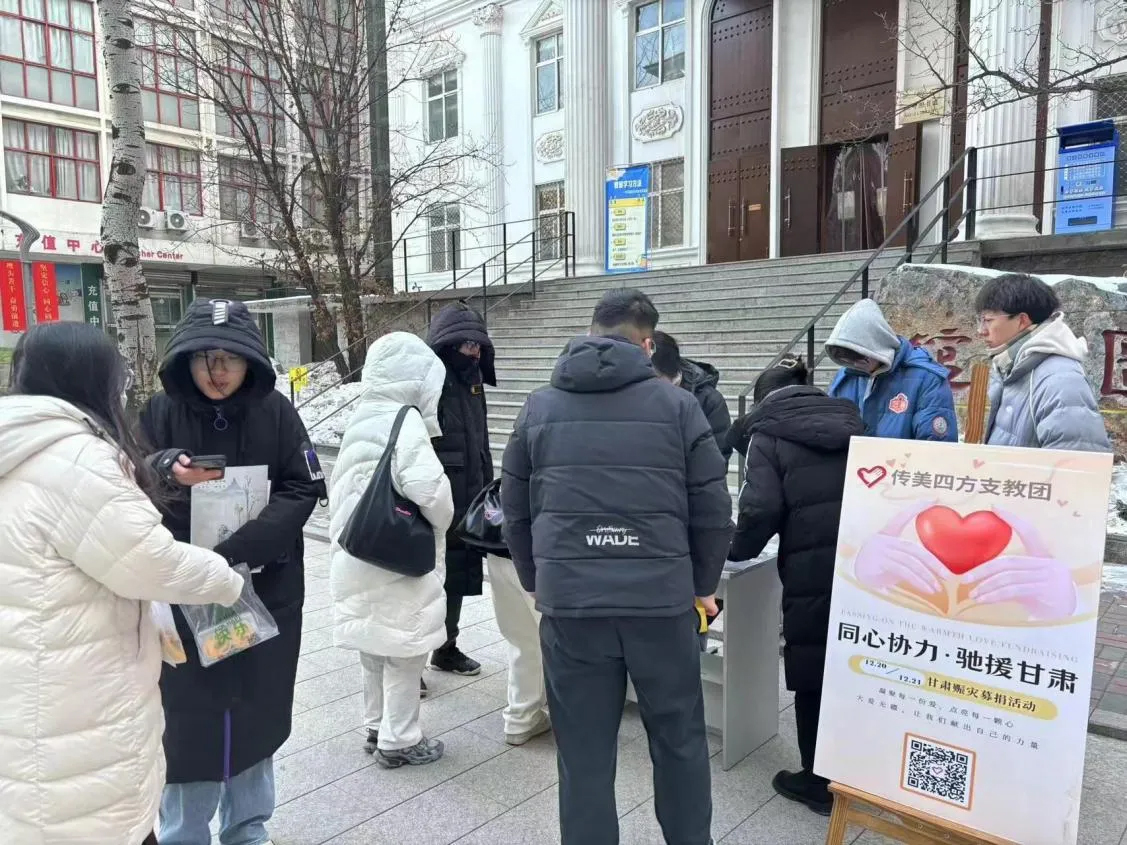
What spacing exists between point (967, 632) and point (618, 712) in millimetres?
949

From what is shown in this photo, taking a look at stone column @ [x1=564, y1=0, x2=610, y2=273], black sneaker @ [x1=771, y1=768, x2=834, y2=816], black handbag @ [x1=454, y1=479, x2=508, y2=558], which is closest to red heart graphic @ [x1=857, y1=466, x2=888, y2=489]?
black sneaker @ [x1=771, y1=768, x2=834, y2=816]

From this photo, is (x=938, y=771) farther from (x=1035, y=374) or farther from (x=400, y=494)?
(x=400, y=494)

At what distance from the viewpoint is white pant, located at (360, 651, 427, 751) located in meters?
3.00

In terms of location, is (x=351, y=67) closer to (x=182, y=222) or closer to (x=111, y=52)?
(x=111, y=52)

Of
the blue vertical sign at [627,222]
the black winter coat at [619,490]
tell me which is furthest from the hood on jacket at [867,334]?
the blue vertical sign at [627,222]

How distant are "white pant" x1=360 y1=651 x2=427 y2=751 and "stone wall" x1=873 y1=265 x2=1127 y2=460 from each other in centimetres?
505

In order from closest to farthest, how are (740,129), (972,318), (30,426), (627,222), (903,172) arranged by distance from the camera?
(30,426) → (972,318) → (903,172) → (740,129) → (627,222)

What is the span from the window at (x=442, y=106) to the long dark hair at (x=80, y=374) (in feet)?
59.7

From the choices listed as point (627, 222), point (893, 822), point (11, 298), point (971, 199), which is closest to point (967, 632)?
point (893, 822)

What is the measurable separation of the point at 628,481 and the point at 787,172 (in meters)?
13.3

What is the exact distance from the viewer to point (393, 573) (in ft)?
9.65

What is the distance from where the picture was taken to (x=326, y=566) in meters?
5.95

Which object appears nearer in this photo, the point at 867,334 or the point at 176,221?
the point at 867,334

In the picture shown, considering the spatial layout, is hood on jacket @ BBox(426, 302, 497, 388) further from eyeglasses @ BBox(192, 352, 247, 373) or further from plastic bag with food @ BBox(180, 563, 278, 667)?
plastic bag with food @ BBox(180, 563, 278, 667)
